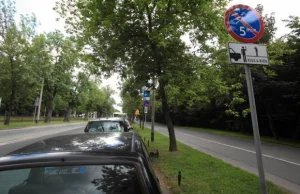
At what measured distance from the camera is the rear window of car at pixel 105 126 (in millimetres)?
8688

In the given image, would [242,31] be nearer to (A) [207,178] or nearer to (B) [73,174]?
(B) [73,174]

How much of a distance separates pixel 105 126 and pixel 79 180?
22.8 ft

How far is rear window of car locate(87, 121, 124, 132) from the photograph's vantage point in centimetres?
869

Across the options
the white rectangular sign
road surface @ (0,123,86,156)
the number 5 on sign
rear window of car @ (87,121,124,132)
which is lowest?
road surface @ (0,123,86,156)

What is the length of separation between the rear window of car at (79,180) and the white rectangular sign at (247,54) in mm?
2740

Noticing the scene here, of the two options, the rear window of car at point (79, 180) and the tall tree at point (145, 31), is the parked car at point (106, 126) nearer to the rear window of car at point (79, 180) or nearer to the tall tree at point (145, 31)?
the tall tree at point (145, 31)

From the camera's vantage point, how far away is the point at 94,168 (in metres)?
2.02

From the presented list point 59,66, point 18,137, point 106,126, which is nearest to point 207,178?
point 106,126

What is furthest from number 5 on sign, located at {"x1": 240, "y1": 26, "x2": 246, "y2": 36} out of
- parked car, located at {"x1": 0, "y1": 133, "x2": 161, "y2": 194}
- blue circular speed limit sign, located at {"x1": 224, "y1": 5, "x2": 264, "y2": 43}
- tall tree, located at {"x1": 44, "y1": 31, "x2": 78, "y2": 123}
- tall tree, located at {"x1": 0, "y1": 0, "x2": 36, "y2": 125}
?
tall tree, located at {"x1": 44, "y1": 31, "x2": 78, "y2": 123}

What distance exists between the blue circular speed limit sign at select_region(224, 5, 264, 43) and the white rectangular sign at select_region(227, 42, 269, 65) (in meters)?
0.15

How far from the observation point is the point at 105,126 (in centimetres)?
886

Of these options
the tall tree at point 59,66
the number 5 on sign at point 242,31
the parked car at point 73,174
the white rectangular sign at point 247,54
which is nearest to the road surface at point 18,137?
the parked car at point 73,174

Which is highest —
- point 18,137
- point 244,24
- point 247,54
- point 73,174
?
point 244,24

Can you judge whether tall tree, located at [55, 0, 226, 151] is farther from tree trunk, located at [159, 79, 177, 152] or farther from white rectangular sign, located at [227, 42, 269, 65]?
white rectangular sign, located at [227, 42, 269, 65]
